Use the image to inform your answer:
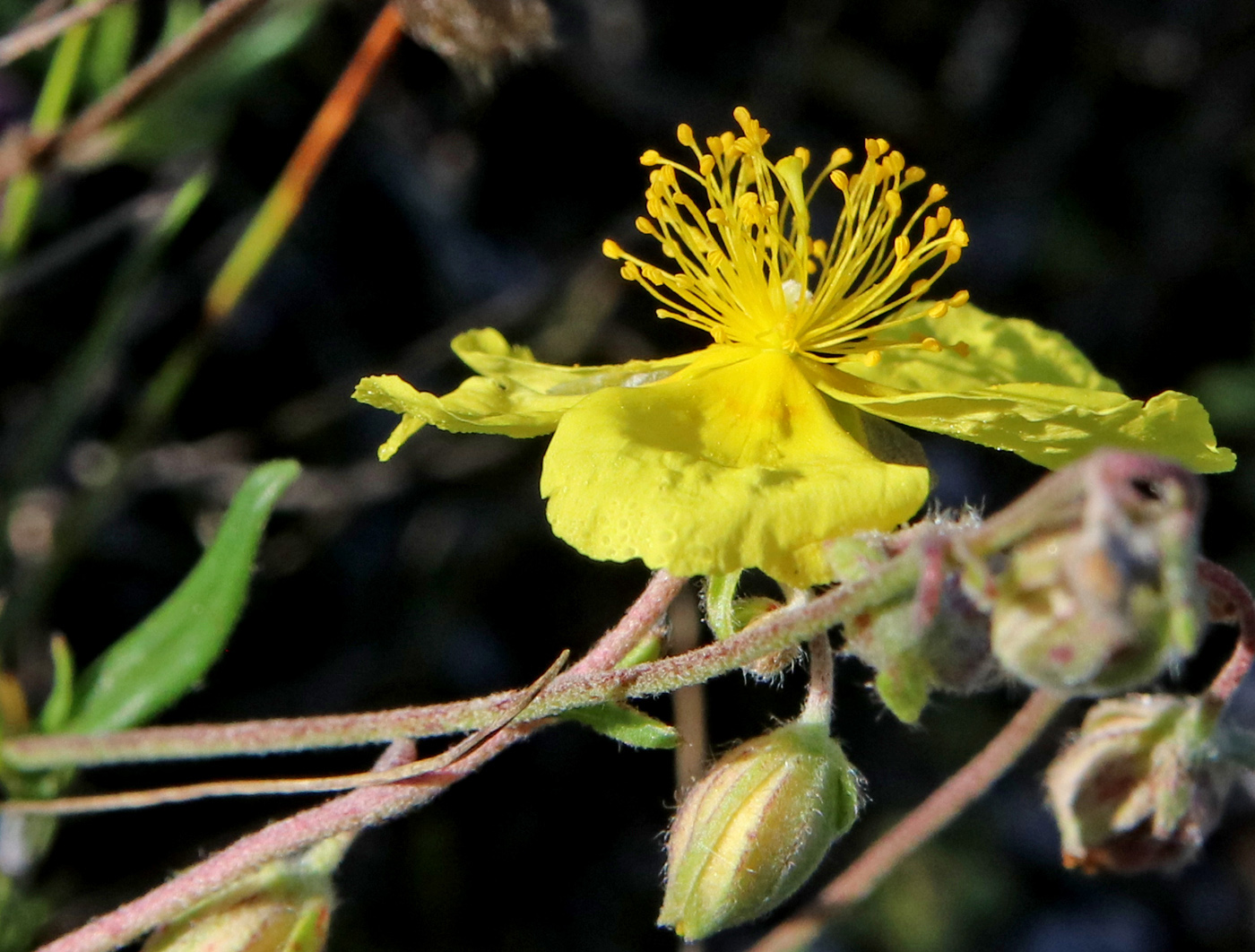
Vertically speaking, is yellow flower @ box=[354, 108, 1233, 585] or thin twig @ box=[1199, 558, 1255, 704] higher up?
yellow flower @ box=[354, 108, 1233, 585]

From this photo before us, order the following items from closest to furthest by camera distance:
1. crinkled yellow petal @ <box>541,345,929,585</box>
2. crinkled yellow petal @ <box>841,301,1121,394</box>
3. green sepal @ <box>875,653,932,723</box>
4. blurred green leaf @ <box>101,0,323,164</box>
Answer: green sepal @ <box>875,653,932,723</box> → crinkled yellow petal @ <box>541,345,929,585</box> → crinkled yellow petal @ <box>841,301,1121,394</box> → blurred green leaf @ <box>101,0,323,164</box>

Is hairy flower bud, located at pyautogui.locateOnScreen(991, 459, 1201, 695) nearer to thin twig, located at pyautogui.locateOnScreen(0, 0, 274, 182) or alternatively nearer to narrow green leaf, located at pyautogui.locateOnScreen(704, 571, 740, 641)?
narrow green leaf, located at pyautogui.locateOnScreen(704, 571, 740, 641)

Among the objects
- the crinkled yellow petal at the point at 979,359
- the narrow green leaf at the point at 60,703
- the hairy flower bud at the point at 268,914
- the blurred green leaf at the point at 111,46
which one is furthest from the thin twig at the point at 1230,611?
the blurred green leaf at the point at 111,46

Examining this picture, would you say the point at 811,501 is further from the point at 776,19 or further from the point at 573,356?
the point at 776,19

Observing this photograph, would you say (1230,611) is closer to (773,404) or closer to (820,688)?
(820,688)

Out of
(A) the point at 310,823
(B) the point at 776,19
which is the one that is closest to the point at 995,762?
(A) the point at 310,823

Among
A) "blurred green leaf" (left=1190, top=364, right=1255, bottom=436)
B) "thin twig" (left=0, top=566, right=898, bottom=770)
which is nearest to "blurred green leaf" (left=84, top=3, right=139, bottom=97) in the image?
"thin twig" (left=0, top=566, right=898, bottom=770)
